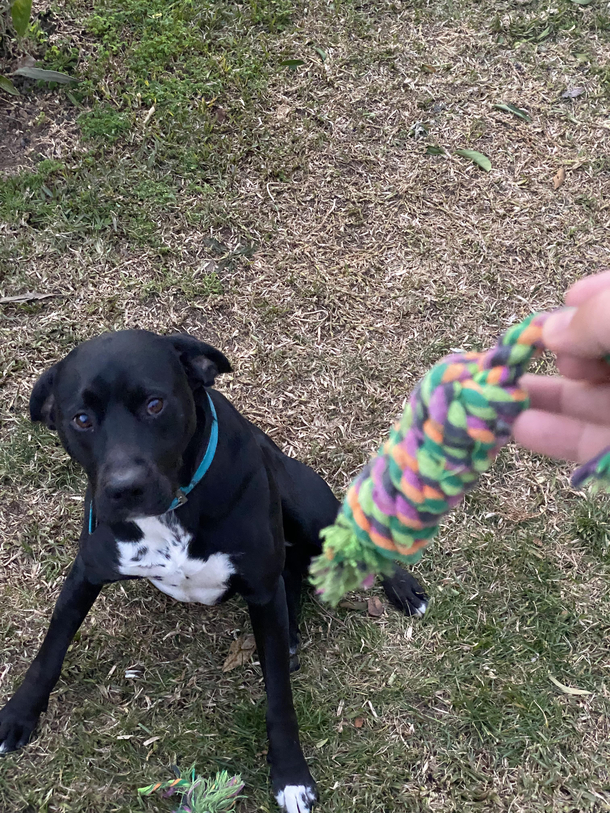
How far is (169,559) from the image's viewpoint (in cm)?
251

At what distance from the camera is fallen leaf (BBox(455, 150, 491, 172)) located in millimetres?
4441

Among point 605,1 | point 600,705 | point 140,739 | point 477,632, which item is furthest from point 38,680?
point 605,1

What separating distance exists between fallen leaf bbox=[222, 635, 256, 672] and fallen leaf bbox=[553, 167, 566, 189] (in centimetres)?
325

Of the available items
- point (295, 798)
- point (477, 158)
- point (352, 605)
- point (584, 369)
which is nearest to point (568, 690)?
point (352, 605)

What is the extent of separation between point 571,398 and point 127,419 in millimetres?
1325

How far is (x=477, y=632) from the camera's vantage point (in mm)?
3225

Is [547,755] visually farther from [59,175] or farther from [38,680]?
[59,175]

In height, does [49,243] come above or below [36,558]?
above

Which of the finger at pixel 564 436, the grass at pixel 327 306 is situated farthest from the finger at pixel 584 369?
the grass at pixel 327 306

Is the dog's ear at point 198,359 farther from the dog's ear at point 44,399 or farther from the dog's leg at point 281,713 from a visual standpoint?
the dog's leg at point 281,713

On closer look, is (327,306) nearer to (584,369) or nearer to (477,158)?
(477,158)

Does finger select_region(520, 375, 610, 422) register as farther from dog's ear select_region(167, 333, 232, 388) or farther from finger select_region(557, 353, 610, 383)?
dog's ear select_region(167, 333, 232, 388)

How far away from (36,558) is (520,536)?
2.31 meters

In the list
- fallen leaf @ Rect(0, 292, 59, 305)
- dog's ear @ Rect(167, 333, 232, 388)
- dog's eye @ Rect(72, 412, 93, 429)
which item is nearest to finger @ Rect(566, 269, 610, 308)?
dog's ear @ Rect(167, 333, 232, 388)
